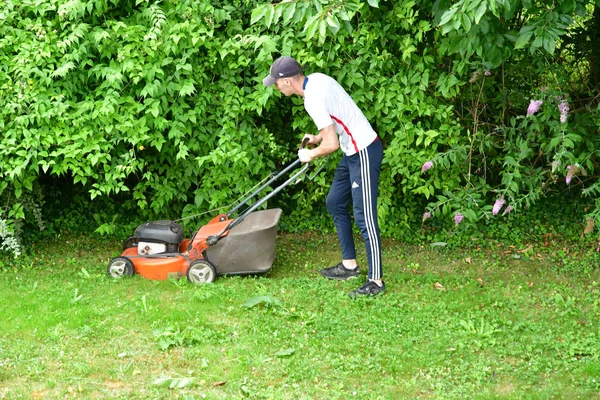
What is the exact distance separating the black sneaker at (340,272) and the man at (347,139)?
1.29 feet

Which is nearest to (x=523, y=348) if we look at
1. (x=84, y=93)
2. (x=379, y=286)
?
(x=379, y=286)

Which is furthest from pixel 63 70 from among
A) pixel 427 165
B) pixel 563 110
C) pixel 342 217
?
pixel 563 110

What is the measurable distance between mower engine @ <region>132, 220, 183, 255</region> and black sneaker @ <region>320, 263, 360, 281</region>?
1192mm

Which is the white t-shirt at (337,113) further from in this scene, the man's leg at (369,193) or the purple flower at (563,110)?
the purple flower at (563,110)

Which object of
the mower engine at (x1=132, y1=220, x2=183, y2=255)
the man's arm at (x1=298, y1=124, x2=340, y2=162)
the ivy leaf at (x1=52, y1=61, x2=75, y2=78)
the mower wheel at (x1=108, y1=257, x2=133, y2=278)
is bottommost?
the mower wheel at (x1=108, y1=257, x2=133, y2=278)

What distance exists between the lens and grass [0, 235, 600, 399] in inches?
171

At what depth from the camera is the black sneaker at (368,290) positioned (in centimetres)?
563

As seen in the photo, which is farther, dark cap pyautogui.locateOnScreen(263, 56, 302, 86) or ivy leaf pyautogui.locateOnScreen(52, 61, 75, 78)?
ivy leaf pyautogui.locateOnScreen(52, 61, 75, 78)

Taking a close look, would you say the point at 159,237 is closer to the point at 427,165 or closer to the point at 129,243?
the point at 129,243

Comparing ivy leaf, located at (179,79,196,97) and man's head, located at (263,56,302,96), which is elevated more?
man's head, located at (263,56,302,96)

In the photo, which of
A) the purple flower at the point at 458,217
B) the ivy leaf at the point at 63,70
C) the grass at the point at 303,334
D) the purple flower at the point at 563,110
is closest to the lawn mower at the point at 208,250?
the grass at the point at 303,334

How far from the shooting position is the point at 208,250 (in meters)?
5.96

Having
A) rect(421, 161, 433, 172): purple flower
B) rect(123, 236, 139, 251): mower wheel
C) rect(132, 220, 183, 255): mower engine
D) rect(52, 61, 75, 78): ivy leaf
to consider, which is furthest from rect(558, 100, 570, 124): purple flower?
rect(52, 61, 75, 78): ivy leaf

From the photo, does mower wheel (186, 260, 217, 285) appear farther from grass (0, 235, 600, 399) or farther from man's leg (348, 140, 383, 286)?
man's leg (348, 140, 383, 286)
